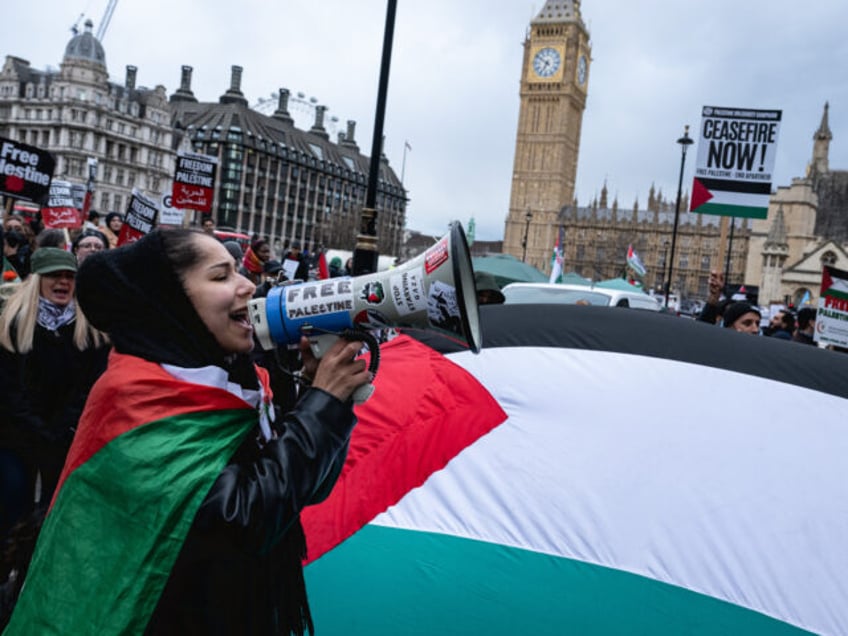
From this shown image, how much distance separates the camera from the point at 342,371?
171 cm

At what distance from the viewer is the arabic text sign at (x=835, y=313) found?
23.2ft

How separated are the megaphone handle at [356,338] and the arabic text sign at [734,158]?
701 cm

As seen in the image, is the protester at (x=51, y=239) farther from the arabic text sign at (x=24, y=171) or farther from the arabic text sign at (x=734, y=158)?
the arabic text sign at (x=734, y=158)

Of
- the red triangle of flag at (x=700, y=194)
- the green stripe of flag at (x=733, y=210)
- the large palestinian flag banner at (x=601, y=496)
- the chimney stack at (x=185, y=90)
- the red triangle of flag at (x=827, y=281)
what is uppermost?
the chimney stack at (x=185, y=90)

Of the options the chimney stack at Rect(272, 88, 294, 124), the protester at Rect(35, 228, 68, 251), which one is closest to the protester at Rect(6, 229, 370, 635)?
the protester at Rect(35, 228, 68, 251)

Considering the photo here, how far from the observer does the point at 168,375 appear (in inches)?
63.0

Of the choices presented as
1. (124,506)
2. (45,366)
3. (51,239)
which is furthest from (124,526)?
(51,239)

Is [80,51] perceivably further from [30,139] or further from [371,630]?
[371,630]

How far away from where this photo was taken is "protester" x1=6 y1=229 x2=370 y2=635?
1.49m

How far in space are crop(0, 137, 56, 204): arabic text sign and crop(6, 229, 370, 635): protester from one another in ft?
25.9

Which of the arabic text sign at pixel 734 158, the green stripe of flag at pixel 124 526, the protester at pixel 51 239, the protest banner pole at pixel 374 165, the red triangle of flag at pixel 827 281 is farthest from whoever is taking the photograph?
the protest banner pole at pixel 374 165

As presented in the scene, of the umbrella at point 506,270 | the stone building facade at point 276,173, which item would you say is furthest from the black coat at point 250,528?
the stone building facade at point 276,173

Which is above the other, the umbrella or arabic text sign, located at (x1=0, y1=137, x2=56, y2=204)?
arabic text sign, located at (x1=0, y1=137, x2=56, y2=204)

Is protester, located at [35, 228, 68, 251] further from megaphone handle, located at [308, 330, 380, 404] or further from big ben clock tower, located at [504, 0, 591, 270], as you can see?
big ben clock tower, located at [504, 0, 591, 270]
